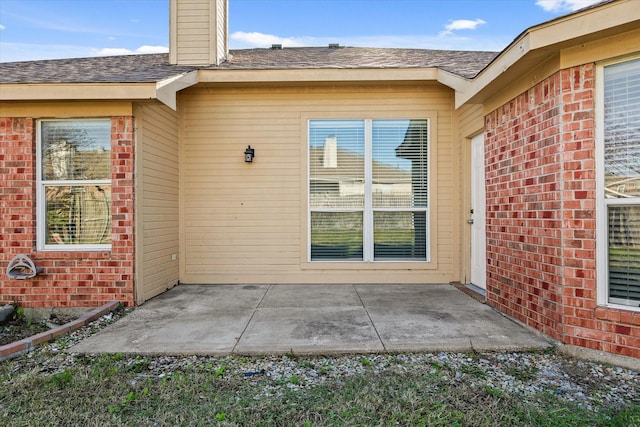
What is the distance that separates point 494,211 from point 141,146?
4428 mm

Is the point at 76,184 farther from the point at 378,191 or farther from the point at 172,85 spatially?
the point at 378,191

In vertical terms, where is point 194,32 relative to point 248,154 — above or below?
above

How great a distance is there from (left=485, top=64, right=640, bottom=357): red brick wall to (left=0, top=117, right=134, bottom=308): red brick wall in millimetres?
4441

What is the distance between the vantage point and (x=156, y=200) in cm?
480

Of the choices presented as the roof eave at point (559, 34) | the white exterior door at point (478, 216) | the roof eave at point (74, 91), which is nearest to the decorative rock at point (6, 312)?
the roof eave at point (74, 91)

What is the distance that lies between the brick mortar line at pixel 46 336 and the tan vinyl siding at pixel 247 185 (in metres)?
1.51

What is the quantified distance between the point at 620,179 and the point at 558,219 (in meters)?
0.53

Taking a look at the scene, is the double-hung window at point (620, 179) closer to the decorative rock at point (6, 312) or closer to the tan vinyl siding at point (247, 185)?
the tan vinyl siding at point (247, 185)

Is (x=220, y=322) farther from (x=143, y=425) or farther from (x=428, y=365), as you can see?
(x=428, y=365)

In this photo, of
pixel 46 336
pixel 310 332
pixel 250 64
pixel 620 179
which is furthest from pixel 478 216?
pixel 46 336

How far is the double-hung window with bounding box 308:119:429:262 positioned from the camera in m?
5.43

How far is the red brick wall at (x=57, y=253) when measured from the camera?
424cm

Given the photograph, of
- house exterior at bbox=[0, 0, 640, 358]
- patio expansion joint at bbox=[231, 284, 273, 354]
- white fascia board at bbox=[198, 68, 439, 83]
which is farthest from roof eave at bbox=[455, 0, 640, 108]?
patio expansion joint at bbox=[231, 284, 273, 354]

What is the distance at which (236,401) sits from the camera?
2.26 meters
